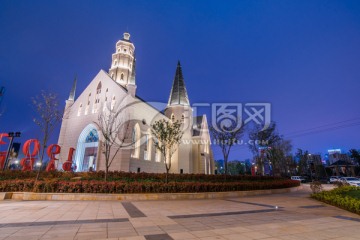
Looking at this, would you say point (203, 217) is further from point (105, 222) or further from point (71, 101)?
point (71, 101)

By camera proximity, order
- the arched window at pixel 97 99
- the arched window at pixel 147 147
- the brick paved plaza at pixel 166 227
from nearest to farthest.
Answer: the brick paved plaza at pixel 166 227 → the arched window at pixel 97 99 → the arched window at pixel 147 147

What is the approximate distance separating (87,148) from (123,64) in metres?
17.4

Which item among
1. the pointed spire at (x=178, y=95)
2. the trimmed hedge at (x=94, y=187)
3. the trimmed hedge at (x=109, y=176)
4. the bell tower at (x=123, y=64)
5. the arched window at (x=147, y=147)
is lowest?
the trimmed hedge at (x=94, y=187)

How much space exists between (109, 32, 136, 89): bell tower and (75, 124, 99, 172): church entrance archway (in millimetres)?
11169

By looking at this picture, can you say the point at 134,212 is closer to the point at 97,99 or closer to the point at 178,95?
the point at 97,99

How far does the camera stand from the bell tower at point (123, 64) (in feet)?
116

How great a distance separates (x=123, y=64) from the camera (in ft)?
119

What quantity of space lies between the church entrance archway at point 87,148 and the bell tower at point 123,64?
11.2 meters

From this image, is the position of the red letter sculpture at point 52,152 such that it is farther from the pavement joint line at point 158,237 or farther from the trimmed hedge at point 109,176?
the pavement joint line at point 158,237

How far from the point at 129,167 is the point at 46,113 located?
35.9 ft

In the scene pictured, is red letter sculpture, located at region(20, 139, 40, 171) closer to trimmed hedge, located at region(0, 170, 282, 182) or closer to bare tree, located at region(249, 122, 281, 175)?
trimmed hedge, located at region(0, 170, 282, 182)

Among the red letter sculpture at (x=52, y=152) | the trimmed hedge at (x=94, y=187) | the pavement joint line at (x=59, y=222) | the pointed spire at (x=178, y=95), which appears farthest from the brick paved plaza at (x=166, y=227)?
the pointed spire at (x=178, y=95)

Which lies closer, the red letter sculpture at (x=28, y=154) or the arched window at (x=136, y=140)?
the red letter sculpture at (x=28, y=154)

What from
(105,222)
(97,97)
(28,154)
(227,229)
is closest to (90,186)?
(105,222)
